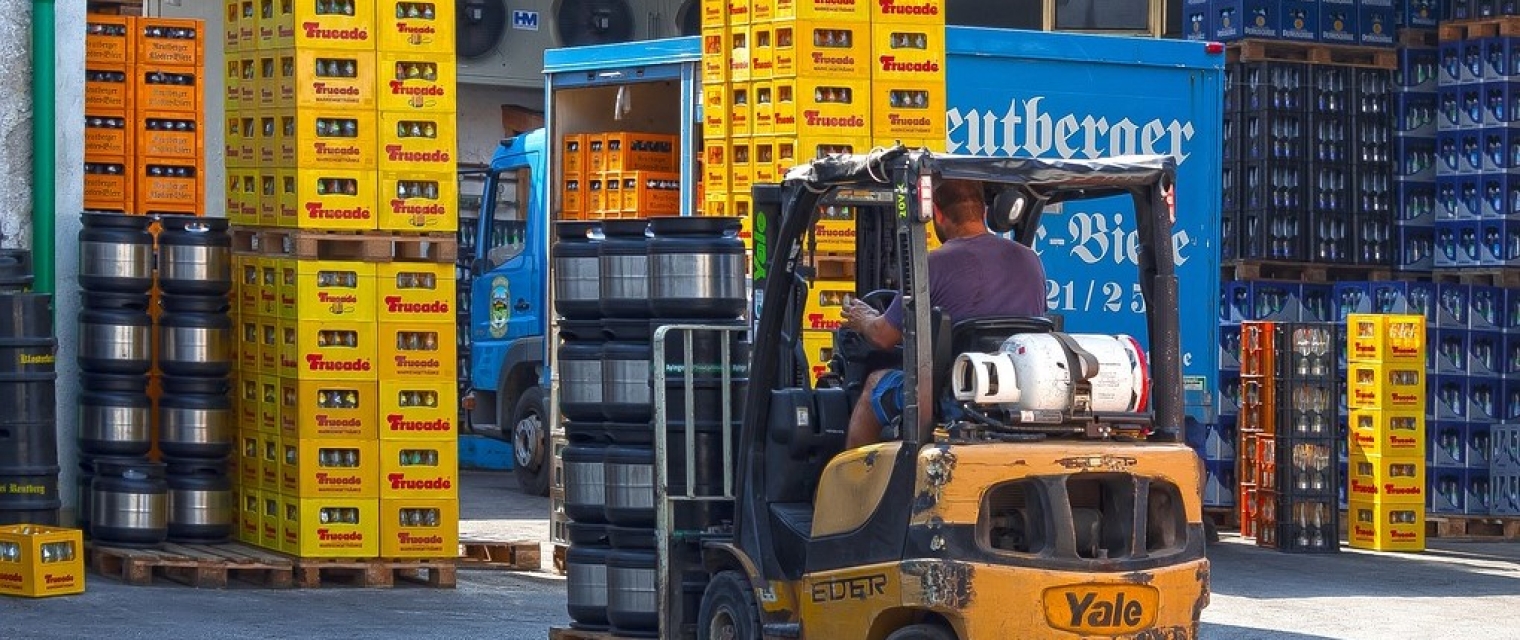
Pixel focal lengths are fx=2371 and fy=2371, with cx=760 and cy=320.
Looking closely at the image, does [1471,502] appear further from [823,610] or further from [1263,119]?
[823,610]

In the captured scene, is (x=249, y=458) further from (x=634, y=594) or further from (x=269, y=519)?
(x=634, y=594)

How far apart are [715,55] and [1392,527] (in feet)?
21.2

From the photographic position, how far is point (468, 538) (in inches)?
582

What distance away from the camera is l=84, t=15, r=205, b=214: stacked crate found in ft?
46.1

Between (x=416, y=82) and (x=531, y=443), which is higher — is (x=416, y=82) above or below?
above

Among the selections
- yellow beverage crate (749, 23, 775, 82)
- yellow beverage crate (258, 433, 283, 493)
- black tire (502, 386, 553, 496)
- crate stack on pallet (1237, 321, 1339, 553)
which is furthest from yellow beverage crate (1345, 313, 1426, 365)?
yellow beverage crate (258, 433, 283, 493)

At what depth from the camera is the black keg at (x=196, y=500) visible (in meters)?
13.3

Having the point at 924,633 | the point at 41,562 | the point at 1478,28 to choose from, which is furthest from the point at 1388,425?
the point at 41,562

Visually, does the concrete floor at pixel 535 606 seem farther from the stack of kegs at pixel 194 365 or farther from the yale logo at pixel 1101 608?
the yale logo at pixel 1101 608

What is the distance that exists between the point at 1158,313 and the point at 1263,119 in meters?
10.4

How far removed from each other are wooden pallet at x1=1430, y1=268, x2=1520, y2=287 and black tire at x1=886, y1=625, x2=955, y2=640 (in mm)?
11492

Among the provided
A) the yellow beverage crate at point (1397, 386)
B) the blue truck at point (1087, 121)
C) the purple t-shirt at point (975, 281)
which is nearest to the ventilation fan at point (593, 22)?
the blue truck at point (1087, 121)

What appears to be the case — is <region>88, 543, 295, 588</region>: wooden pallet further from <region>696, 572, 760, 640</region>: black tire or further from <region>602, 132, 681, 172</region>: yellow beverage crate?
<region>602, 132, 681, 172</region>: yellow beverage crate

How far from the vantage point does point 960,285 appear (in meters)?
8.46
